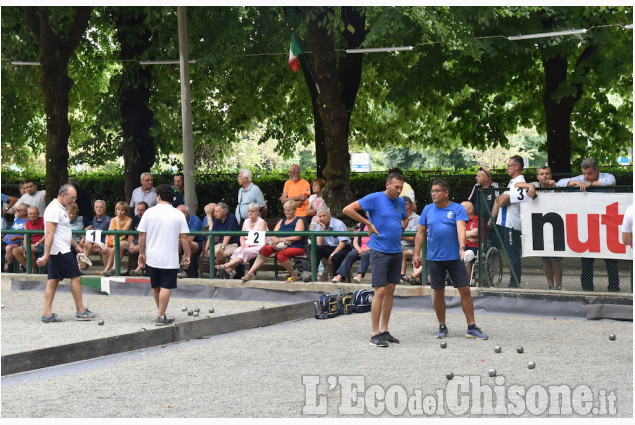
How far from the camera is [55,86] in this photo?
66.5ft

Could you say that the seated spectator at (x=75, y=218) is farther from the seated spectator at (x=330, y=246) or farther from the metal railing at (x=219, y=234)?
the seated spectator at (x=330, y=246)

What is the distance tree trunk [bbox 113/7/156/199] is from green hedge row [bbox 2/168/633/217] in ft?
7.66

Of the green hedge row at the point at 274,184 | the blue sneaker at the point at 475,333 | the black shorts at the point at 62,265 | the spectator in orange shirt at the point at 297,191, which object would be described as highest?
the green hedge row at the point at 274,184

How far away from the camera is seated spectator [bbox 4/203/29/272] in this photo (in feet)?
60.2

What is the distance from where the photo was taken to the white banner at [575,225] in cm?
1256

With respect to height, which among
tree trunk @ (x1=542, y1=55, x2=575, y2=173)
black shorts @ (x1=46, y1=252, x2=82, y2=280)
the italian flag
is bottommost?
black shorts @ (x1=46, y1=252, x2=82, y2=280)

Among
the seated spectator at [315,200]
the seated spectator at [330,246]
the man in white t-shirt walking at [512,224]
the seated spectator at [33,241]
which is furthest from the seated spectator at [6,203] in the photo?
the man in white t-shirt walking at [512,224]

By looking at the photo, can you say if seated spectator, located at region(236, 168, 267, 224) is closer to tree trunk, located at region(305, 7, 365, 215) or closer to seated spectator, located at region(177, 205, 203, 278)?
seated spectator, located at region(177, 205, 203, 278)

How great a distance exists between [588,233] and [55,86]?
1204cm

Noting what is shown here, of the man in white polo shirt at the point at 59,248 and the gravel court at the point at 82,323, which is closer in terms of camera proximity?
the gravel court at the point at 82,323

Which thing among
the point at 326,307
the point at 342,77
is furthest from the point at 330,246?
the point at 342,77

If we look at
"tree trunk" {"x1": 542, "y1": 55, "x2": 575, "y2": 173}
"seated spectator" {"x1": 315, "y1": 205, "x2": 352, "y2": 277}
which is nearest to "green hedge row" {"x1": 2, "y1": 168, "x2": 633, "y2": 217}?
"tree trunk" {"x1": 542, "y1": 55, "x2": 575, "y2": 173}

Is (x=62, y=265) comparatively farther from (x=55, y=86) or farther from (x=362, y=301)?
(x=55, y=86)

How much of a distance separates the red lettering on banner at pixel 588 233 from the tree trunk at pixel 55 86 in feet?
37.7
